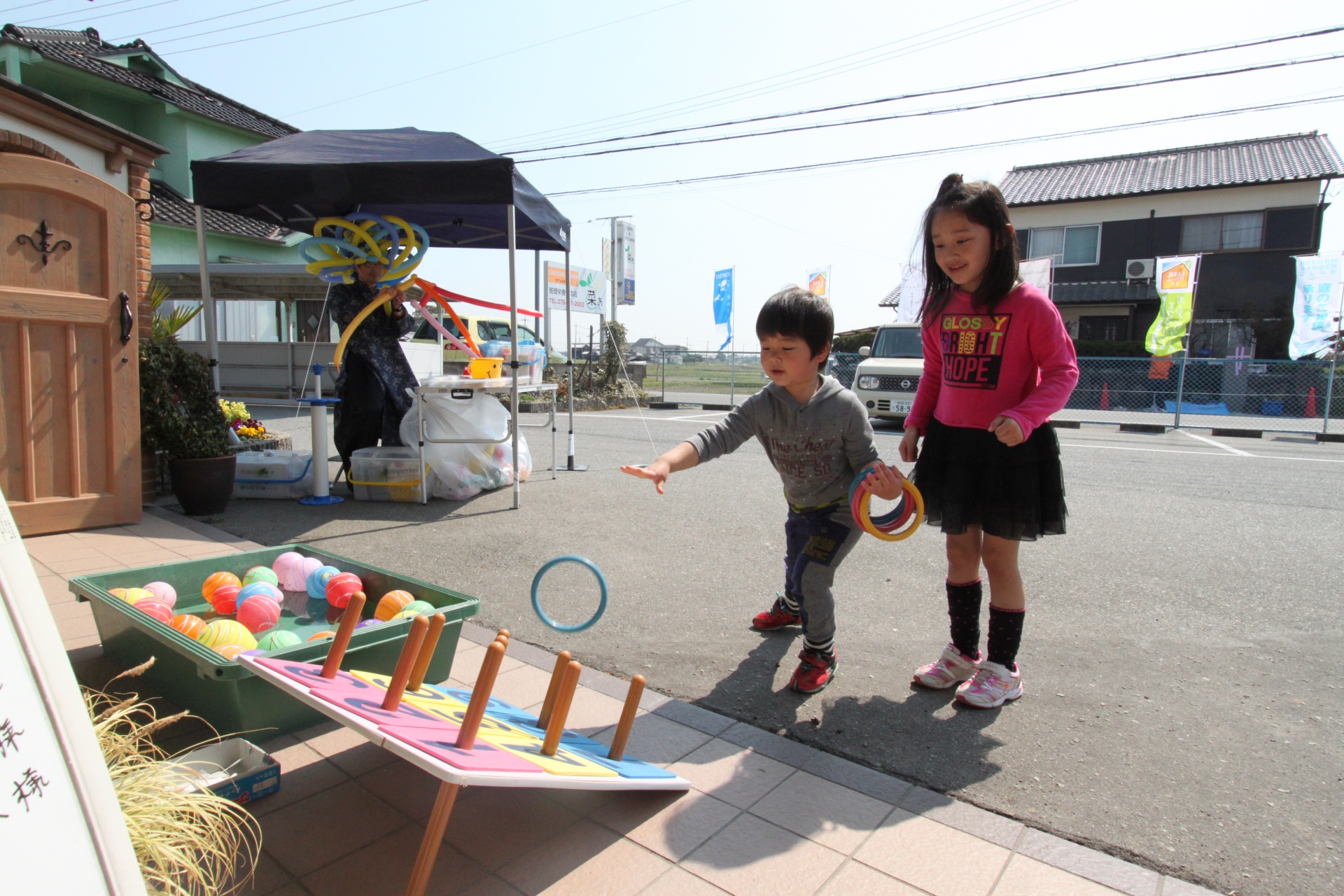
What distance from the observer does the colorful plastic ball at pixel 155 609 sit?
2.78 metres

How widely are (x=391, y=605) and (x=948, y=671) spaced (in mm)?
2066

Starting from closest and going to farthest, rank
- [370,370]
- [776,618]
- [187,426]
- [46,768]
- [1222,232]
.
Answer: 1. [46,768]
2. [776,618]
3. [187,426]
4. [370,370]
5. [1222,232]

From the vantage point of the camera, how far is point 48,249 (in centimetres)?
440

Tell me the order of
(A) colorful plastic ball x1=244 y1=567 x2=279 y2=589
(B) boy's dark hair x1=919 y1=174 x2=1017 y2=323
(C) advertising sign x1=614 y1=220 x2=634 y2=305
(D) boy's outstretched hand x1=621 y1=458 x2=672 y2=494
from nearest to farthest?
(D) boy's outstretched hand x1=621 y1=458 x2=672 y2=494 < (B) boy's dark hair x1=919 y1=174 x2=1017 y2=323 < (A) colorful plastic ball x1=244 y1=567 x2=279 y2=589 < (C) advertising sign x1=614 y1=220 x2=634 y2=305

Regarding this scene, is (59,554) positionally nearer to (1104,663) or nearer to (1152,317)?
(1104,663)

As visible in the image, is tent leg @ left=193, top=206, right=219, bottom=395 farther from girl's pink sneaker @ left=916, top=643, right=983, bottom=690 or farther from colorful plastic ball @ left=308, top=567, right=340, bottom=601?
girl's pink sneaker @ left=916, top=643, right=983, bottom=690

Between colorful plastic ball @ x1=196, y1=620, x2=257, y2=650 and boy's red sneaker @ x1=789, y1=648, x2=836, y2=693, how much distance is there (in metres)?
1.93

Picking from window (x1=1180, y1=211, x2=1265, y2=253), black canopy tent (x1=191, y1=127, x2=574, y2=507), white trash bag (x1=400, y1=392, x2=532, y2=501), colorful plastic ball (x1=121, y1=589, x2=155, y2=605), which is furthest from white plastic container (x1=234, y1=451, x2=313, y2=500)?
window (x1=1180, y1=211, x2=1265, y2=253)

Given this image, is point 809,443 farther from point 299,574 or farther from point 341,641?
point 299,574

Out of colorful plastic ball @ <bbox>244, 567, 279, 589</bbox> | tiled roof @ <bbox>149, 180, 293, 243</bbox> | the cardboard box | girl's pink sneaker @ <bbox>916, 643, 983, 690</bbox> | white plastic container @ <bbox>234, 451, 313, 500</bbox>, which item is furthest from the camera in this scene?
tiled roof @ <bbox>149, 180, 293, 243</bbox>

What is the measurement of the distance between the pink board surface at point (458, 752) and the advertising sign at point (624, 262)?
18902mm

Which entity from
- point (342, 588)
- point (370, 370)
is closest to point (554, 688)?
point (342, 588)

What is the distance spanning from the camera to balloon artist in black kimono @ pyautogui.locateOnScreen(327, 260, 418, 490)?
620cm

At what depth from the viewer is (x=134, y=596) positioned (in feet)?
9.53
